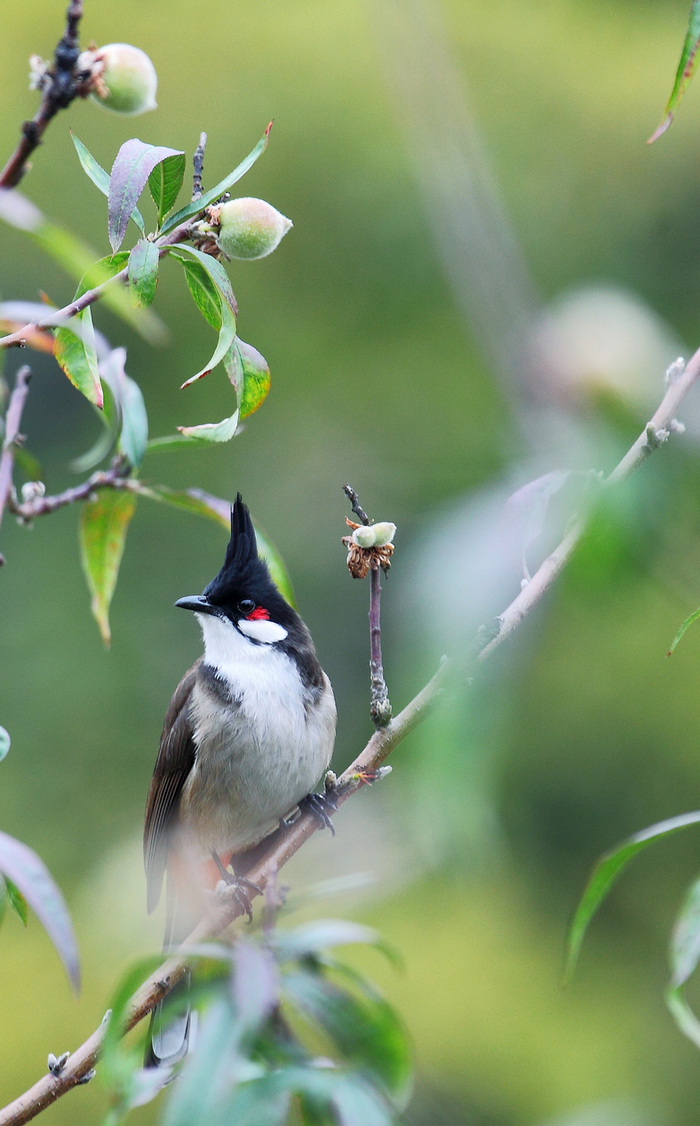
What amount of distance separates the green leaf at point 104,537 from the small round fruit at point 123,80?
39 cm

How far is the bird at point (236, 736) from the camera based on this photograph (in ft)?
6.27

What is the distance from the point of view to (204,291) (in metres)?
0.83

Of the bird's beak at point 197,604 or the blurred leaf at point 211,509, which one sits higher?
the blurred leaf at point 211,509

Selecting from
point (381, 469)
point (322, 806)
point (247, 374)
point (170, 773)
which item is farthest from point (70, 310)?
point (381, 469)

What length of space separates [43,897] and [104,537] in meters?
0.52

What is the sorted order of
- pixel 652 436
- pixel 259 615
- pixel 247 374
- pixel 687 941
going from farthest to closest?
pixel 259 615, pixel 247 374, pixel 652 436, pixel 687 941

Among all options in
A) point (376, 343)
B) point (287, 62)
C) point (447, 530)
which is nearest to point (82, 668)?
point (376, 343)

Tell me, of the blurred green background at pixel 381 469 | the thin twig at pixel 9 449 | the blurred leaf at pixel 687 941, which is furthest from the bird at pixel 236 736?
the blurred green background at pixel 381 469

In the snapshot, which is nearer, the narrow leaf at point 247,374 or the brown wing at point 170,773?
the narrow leaf at point 247,374

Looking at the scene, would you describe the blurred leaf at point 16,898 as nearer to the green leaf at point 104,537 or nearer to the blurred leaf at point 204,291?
the green leaf at point 104,537

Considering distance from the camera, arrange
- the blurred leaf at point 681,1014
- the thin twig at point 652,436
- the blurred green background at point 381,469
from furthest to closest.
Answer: the blurred green background at point 381,469
the thin twig at point 652,436
the blurred leaf at point 681,1014

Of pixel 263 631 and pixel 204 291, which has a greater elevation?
pixel 204 291

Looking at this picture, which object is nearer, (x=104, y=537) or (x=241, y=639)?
(x=104, y=537)

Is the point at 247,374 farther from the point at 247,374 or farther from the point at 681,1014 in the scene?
the point at 681,1014
